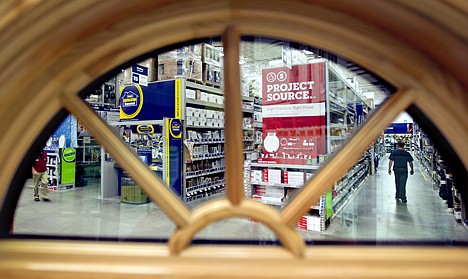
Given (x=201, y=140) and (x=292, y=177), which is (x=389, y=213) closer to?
(x=292, y=177)

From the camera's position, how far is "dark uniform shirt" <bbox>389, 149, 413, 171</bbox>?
6.33 m

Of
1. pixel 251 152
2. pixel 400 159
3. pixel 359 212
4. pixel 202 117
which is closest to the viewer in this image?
pixel 251 152

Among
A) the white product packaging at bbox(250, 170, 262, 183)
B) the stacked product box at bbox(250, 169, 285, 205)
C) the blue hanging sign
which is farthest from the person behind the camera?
the blue hanging sign

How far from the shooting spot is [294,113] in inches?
156

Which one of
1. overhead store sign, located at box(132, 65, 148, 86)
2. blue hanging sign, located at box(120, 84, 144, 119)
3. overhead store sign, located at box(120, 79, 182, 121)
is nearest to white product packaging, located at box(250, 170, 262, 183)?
overhead store sign, located at box(132, 65, 148, 86)

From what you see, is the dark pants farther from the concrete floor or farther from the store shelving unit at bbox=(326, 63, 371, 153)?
the store shelving unit at bbox=(326, 63, 371, 153)

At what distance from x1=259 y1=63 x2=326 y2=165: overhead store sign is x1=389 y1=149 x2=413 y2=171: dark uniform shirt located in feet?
11.1

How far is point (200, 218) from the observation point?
71 cm

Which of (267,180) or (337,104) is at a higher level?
(337,104)

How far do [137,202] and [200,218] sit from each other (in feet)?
16.9

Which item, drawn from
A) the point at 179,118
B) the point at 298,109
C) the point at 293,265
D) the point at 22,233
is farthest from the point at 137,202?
the point at 293,265

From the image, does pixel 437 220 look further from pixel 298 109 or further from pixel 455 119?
pixel 455 119

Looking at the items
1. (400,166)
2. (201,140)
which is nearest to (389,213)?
(400,166)

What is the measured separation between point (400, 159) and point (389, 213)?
1640 millimetres
